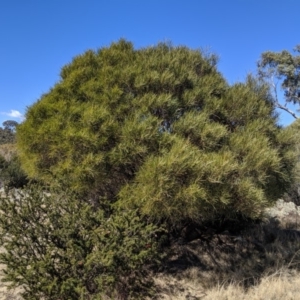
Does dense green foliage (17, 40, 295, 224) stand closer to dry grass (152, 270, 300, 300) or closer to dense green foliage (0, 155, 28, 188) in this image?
dry grass (152, 270, 300, 300)

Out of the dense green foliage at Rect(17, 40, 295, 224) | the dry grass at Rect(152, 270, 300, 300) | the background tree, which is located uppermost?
the background tree

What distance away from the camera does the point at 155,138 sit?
14.9 ft

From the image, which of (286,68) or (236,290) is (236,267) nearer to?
(236,290)

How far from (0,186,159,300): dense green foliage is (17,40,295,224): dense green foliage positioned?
46cm

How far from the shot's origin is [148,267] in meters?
5.43

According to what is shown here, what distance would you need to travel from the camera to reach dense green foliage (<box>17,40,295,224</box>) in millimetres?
4324

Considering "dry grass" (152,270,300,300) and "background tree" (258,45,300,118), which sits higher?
"background tree" (258,45,300,118)

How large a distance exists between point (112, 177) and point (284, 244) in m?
4.48

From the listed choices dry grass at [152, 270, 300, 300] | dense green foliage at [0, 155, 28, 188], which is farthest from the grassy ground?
dense green foliage at [0, 155, 28, 188]

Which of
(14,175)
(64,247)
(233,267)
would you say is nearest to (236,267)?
(233,267)

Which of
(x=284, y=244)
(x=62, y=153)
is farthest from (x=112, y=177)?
(x=284, y=244)

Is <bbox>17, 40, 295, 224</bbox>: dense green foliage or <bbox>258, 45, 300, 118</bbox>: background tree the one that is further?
<bbox>258, 45, 300, 118</bbox>: background tree

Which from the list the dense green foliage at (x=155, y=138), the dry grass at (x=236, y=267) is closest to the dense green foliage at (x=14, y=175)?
the dense green foliage at (x=155, y=138)

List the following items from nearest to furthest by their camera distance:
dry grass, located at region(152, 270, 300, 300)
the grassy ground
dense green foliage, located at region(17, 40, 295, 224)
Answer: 1. dense green foliage, located at region(17, 40, 295, 224)
2. dry grass, located at region(152, 270, 300, 300)
3. the grassy ground
